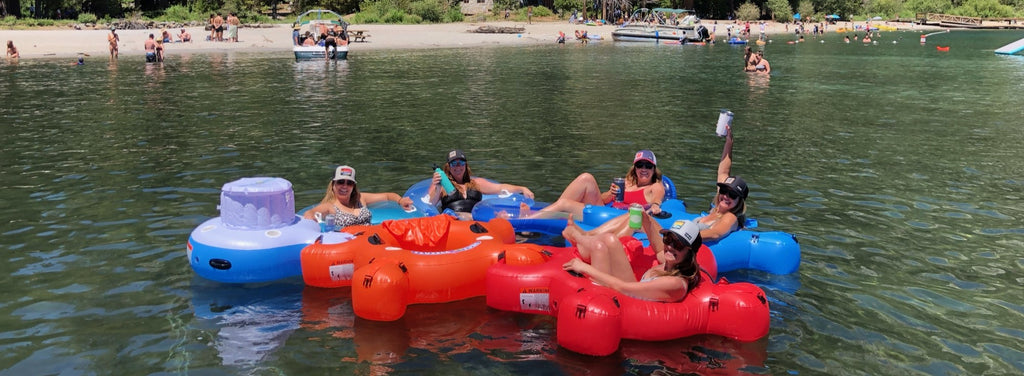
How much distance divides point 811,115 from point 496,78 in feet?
46.3

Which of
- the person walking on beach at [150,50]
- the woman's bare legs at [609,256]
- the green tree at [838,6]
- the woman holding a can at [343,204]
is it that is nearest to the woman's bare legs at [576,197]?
the woman holding a can at [343,204]

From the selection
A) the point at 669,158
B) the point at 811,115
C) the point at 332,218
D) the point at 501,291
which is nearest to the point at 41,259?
the point at 332,218

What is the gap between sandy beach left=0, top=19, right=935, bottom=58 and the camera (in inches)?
1731

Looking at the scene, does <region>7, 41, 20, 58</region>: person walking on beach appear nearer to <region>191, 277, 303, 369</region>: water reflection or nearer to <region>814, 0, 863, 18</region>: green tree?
<region>191, 277, 303, 369</region>: water reflection

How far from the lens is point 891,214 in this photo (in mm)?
11492

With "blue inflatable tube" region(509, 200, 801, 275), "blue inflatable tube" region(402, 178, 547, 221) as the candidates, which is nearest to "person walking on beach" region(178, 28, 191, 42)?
"blue inflatable tube" region(402, 178, 547, 221)

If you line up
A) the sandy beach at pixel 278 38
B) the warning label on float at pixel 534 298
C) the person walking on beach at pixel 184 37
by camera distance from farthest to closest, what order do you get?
the person walking on beach at pixel 184 37 → the sandy beach at pixel 278 38 → the warning label on float at pixel 534 298

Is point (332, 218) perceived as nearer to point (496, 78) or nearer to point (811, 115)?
point (811, 115)

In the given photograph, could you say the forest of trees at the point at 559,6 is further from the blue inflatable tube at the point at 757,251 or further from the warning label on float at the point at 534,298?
the blue inflatable tube at the point at 757,251

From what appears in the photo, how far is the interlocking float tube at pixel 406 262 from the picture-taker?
7.66m

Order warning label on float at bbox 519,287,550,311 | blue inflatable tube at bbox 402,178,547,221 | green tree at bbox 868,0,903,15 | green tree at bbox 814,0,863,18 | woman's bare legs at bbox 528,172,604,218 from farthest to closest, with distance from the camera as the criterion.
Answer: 1. green tree at bbox 868,0,903,15
2. green tree at bbox 814,0,863,18
3. blue inflatable tube at bbox 402,178,547,221
4. woman's bare legs at bbox 528,172,604,218
5. warning label on float at bbox 519,287,550,311

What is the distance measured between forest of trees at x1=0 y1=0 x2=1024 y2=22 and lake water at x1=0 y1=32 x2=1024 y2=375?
3133cm

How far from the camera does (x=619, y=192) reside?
10.5m

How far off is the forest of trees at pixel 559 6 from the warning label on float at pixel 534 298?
57.3 m
